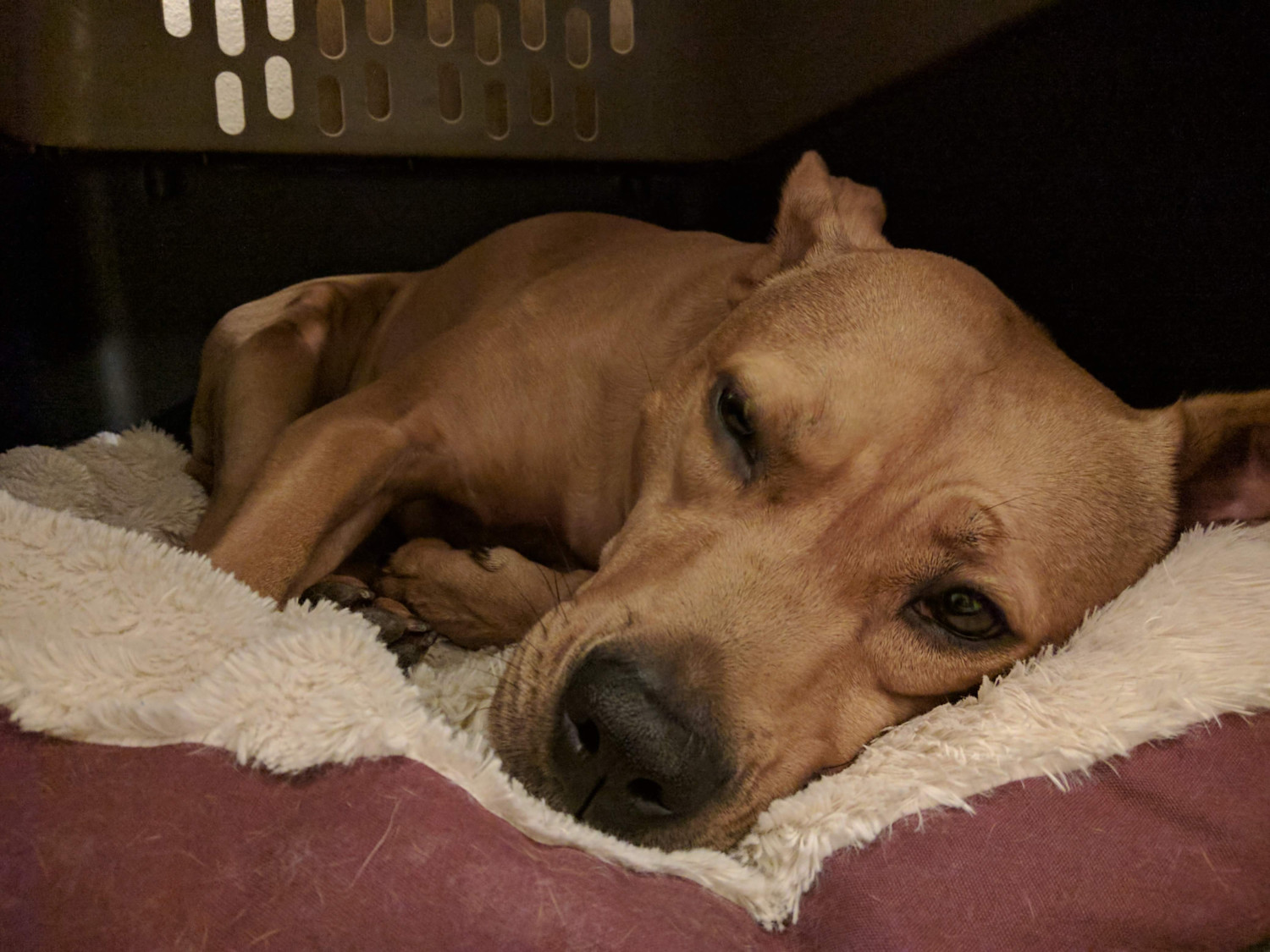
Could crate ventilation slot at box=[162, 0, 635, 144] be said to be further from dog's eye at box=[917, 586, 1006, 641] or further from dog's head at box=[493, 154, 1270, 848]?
dog's eye at box=[917, 586, 1006, 641]

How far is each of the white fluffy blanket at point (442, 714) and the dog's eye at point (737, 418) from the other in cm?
46

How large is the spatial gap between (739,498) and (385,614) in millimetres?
750

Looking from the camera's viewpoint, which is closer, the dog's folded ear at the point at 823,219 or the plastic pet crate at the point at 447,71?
the dog's folded ear at the point at 823,219

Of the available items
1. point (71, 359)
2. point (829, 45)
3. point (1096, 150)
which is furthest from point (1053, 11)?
point (71, 359)

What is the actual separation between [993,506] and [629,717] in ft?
1.97

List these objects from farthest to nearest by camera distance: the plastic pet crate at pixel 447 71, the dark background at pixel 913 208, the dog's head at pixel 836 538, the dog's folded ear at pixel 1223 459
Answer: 1. the plastic pet crate at pixel 447 71
2. the dark background at pixel 913 208
3. the dog's folded ear at pixel 1223 459
4. the dog's head at pixel 836 538

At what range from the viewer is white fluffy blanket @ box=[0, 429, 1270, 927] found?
107 centimetres

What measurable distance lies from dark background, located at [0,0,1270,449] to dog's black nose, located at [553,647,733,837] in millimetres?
1248

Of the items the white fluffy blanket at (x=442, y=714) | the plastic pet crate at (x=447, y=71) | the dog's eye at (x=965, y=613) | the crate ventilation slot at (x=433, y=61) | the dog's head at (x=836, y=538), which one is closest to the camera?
the white fluffy blanket at (x=442, y=714)

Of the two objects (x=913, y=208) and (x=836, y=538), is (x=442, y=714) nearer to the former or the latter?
(x=836, y=538)

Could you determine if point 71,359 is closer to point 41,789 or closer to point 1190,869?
point 41,789

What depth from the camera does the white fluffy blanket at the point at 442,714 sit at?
107 cm

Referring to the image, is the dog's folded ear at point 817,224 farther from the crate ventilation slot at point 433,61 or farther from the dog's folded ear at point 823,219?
the crate ventilation slot at point 433,61

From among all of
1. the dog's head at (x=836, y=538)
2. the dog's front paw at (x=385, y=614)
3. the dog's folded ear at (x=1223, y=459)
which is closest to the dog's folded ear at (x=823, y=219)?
the dog's head at (x=836, y=538)
